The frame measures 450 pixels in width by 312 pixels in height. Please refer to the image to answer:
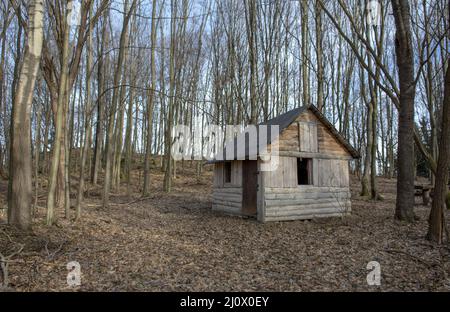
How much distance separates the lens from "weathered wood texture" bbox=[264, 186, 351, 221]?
35.0 ft

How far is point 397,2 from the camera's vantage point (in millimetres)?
9039

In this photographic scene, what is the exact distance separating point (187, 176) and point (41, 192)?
1283cm

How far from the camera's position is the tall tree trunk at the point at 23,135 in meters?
6.63

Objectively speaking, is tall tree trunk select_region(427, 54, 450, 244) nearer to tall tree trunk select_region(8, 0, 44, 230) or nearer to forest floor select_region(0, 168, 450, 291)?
forest floor select_region(0, 168, 450, 291)

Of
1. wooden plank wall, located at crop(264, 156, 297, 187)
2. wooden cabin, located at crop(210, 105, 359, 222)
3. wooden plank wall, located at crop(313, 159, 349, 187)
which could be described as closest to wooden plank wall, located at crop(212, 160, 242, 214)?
wooden cabin, located at crop(210, 105, 359, 222)

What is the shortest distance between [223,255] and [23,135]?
16.1ft

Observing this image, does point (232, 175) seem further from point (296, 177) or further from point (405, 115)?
point (405, 115)

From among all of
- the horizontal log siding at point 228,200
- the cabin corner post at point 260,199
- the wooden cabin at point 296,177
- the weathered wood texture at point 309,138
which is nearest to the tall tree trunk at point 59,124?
the wooden cabin at point 296,177

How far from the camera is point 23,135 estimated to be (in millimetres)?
6645

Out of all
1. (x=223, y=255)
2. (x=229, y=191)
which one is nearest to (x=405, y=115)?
(x=229, y=191)

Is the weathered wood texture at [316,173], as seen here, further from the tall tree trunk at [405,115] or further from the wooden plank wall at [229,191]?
the tall tree trunk at [405,115]

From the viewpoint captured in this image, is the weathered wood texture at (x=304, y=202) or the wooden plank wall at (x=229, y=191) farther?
the wooden plank wall at (x=229, y=191)

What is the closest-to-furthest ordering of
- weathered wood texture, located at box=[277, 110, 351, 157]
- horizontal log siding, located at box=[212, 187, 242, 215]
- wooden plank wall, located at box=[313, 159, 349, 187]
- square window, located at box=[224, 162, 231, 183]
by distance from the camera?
weathered wood texture, located at box=[277, 110, 351, 157] → wooden plank wall, located at box=[313, 159, 349, 187] → horizontal log siding, located at box=[212, 187, 242, 215] → square window, located at box=[224, 162, 231, 183]
